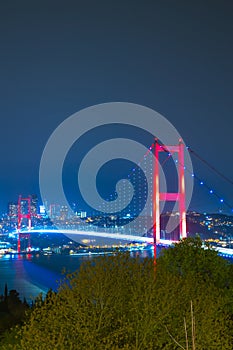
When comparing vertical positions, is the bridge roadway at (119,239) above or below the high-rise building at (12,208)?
below

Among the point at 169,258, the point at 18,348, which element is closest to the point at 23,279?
the point at 169,258

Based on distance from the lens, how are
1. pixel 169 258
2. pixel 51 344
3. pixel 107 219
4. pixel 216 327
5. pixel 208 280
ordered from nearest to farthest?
pixel 51 344
pixel 216 327
pixel 208 280
pixel 169 258
pixel 107 219

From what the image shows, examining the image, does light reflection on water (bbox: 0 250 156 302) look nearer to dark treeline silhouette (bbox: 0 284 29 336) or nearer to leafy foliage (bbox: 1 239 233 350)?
dark treeline silhouette (bbox: 0 284 29 336)

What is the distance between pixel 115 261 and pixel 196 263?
3.92m

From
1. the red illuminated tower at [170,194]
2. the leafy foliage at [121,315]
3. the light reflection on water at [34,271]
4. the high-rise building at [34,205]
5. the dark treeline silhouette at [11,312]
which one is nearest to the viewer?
the leafy foliage at [121,315]

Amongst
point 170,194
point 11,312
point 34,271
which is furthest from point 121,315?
point 34,271

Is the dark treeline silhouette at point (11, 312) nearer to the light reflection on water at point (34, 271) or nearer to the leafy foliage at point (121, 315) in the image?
the light reflection on water at point (34, 271)

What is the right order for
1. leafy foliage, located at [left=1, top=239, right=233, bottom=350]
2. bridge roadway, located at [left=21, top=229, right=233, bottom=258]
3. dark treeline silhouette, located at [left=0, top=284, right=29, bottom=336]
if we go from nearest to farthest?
leafy foliage, located at [left=1, top=239, right=233, bottom=350]
dark treeline silhouette, located at [left=0, top=284, right=29, bottom=336]
bridge roadway, located at [left=21, top=229, right=233, bottom=258]

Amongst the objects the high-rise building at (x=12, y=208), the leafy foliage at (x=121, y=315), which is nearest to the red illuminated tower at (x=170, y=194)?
the leafy foliage at (x=121, y=315)

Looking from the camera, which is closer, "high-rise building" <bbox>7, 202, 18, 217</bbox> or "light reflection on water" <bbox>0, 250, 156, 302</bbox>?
"light reflection on water" <bbox>0, 250, 156, 302</bbox>

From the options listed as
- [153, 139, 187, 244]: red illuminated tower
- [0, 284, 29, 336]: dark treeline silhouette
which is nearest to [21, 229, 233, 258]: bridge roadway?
[153, 139, 187, 244]: red illuminated tower

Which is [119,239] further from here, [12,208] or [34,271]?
[12,208]

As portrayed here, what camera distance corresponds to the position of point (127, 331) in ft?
18.0

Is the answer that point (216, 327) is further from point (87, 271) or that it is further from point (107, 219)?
point (107, 219)
